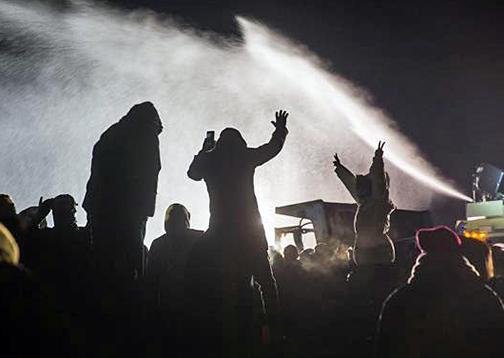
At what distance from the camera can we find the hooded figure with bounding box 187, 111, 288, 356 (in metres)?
5.12

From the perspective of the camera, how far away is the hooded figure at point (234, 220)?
5.12m

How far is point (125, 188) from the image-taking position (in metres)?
5.83

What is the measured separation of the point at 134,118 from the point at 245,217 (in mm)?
1975

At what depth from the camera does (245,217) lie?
547 cm

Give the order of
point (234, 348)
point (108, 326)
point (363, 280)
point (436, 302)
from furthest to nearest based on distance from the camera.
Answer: point (363, 280) < point (234, 348) < point (108, 326) < point (436, 302)

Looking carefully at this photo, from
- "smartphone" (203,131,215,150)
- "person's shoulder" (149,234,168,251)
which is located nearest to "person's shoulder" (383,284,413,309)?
"smartphone" (203,131,215,150)

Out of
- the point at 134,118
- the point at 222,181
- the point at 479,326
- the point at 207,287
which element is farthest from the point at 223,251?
the point at 479,326

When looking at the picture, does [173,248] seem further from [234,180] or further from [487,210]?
[487,210]

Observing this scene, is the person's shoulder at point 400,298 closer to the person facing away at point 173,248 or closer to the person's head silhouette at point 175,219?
the person facing away at point 173,248

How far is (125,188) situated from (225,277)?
1740 mm

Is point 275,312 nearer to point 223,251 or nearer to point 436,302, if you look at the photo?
point 223,251

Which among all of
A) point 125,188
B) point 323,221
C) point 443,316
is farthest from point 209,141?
point 323,221

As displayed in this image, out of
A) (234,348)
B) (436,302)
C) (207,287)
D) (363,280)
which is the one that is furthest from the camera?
(363,280)

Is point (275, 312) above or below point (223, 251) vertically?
below
